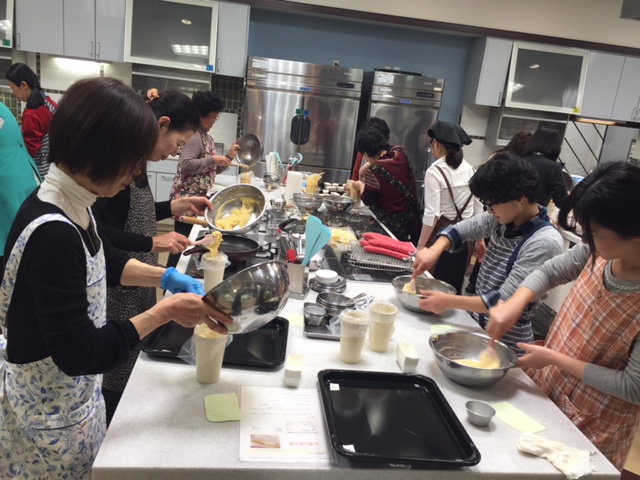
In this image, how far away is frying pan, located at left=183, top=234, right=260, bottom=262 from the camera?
1.93 metres

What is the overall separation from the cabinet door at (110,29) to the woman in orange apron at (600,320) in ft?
15.8

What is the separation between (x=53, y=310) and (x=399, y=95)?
15.3ft

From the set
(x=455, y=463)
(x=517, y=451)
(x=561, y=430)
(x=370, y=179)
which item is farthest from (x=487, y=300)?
(x=370, y=179)

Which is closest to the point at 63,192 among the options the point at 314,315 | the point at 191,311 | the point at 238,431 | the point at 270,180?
the point at 191,311

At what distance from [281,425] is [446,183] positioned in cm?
256

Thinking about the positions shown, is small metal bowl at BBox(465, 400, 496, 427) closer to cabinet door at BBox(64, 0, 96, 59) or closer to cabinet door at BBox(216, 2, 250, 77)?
cabinet door at BBox(216, 2, 250, 77)

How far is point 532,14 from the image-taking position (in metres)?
5.42

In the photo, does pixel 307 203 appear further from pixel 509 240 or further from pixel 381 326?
pixel 381 326

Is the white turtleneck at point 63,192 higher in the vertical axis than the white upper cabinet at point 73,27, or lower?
lower

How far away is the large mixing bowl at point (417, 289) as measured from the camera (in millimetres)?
1806

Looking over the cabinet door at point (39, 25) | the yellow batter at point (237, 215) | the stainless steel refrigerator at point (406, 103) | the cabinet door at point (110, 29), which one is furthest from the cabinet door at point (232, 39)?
the yellow batter at point (237, 215)

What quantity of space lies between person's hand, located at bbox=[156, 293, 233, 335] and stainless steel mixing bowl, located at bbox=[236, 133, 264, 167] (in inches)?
126

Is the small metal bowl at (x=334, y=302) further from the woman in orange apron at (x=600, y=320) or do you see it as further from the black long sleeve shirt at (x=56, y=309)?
the black long sleeve shirt at (x=56, y=309)

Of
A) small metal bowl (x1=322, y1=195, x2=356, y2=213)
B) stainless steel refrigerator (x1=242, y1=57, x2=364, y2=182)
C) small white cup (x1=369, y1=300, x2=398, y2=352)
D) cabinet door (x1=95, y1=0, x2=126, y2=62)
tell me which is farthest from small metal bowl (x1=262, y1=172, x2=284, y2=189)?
small white cup (x1=369, y1=300, x2=398, y2=352)
